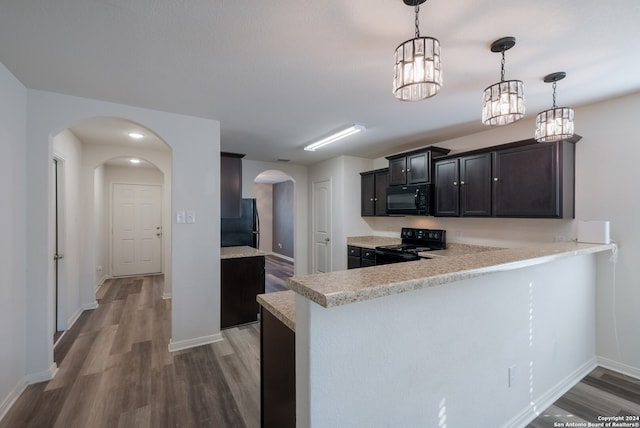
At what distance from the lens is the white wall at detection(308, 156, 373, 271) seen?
4855mm

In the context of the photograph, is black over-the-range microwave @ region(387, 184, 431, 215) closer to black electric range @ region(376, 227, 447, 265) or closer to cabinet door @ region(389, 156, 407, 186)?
cabinet door @ region(389, 156, 407, 186)

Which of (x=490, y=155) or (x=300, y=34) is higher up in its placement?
(x=300, y=34)

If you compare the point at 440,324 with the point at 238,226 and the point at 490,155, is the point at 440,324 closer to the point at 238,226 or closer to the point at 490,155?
the point at 490,155

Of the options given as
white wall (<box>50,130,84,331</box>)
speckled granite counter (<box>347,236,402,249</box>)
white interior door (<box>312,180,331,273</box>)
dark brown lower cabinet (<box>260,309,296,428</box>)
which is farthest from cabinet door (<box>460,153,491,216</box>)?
white wall (<box>50,130,84,331</box>)

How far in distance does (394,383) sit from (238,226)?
3.71 m

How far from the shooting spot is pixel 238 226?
4453mm

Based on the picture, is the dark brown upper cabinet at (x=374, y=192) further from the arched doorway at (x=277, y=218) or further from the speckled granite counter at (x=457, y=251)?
the arched doorway at (x=277, y=218)

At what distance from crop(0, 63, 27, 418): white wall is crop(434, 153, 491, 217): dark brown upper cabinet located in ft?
13.7

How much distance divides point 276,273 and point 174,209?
13.2 feet

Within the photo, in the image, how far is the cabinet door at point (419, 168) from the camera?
370 cm

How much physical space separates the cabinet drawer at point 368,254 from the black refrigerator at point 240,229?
6.04ft

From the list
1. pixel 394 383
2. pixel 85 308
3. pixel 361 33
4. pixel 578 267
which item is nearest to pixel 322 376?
pixel 394 383

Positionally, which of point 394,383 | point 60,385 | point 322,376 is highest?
point 322,376

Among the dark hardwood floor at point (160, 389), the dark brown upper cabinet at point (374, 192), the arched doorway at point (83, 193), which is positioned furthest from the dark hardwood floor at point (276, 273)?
the dark brown upper cabinet at point (374, 192)
